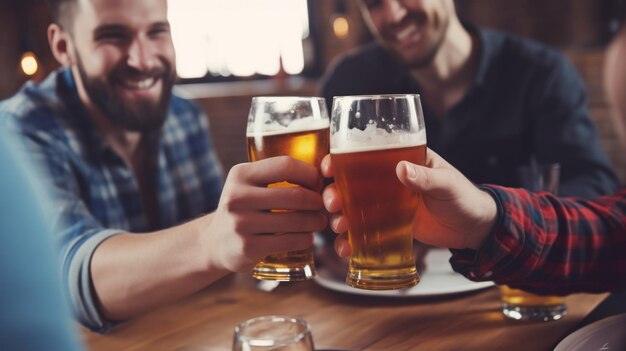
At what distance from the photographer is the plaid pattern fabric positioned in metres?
0.96

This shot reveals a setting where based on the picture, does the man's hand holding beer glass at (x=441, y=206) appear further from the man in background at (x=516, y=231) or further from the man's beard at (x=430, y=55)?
the man's beard at (x=430, y=55)

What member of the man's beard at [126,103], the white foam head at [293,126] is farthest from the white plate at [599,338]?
the man's beard at [126,103]

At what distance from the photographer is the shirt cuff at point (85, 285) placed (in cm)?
104

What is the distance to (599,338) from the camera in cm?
81

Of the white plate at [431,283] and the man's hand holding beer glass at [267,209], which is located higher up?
the man's hand holding beer glass at [267,209]

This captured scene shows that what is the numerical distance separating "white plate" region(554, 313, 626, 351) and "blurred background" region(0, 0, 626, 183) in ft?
8.97

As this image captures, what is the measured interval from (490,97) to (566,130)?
24cm

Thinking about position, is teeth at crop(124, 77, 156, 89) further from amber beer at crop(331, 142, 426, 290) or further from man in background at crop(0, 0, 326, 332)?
amber beer at crop(331, 142, 426, 290)

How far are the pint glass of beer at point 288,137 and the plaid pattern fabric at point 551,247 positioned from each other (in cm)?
27

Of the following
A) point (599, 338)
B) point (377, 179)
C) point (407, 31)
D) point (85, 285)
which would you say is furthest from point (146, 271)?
point (407, 31)

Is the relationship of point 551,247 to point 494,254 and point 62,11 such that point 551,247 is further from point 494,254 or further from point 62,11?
point 62,11

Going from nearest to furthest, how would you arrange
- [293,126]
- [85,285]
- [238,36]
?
[293,126] → [85,285] → [238,36]

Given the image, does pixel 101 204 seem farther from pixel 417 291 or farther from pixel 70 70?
pixel 417 291

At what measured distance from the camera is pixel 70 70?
1603 millimetres
